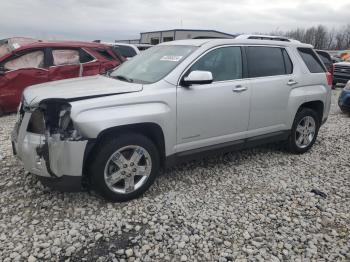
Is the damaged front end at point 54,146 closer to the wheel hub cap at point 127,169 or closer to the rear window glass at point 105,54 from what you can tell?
the wheel hub cap at point 127,169

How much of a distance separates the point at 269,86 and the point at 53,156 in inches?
118

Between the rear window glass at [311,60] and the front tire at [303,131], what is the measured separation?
67 centimetres

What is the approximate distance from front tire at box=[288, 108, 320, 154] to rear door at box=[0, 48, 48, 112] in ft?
17.7

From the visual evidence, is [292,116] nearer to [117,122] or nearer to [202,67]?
[202,67]

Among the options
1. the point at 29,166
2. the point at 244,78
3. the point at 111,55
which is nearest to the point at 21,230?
the point at 29,166

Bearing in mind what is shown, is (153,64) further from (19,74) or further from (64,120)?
(19,74)

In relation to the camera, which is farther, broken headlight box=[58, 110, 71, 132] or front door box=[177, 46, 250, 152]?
front door box=[177, 46, 250, 152]

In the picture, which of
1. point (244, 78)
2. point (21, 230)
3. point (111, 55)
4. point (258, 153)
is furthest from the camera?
point (111, 55)

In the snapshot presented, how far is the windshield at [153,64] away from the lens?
395cm

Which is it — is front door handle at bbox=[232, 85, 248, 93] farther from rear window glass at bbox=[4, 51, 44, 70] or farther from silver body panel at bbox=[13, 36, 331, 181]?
rear window glass at bbox=[4, 51, 44, 70]

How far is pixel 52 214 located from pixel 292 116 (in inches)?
143

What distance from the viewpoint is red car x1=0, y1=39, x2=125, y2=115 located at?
726 centimetres

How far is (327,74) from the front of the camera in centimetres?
559

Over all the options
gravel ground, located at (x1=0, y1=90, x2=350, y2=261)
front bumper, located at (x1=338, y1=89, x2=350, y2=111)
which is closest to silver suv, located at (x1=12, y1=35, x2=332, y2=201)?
gravel ground, located at (x1=0, y1=90, x2=350, y2=261)
